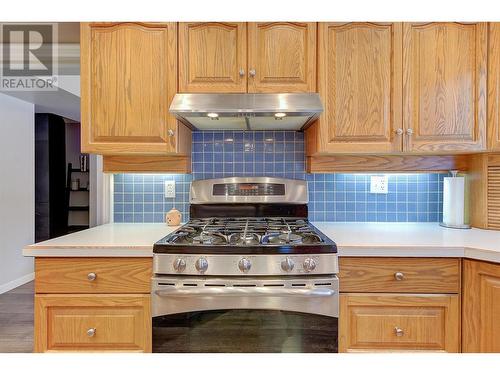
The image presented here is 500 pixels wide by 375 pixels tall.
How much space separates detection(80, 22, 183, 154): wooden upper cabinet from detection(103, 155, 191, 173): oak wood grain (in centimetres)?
28

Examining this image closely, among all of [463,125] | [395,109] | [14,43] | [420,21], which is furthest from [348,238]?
[14,43]

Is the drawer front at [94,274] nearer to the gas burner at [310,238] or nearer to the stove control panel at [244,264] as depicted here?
the stove control panel at [244,264]

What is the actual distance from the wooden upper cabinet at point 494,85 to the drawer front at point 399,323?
920 mm

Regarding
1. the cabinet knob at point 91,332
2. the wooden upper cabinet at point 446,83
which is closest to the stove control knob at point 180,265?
the cabinet knob at point 91,332

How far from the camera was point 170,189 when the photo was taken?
2195 mm

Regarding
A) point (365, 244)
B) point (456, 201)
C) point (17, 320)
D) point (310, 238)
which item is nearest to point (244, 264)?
point (310, 238)

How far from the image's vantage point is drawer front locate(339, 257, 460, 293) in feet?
4.94

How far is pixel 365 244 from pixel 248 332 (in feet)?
2.12

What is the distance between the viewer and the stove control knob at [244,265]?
1.44 meters

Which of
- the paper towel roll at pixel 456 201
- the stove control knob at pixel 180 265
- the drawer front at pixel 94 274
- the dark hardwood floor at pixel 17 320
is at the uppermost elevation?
the paper towel roll at pixel 456 201

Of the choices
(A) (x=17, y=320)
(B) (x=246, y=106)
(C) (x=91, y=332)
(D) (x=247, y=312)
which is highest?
(B) (x=246, y=106)

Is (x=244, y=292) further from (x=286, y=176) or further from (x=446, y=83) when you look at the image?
(x=446, y=83)

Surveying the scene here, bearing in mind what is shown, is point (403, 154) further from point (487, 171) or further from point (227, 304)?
point (227, 304)

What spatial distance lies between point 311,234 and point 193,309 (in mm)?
647
